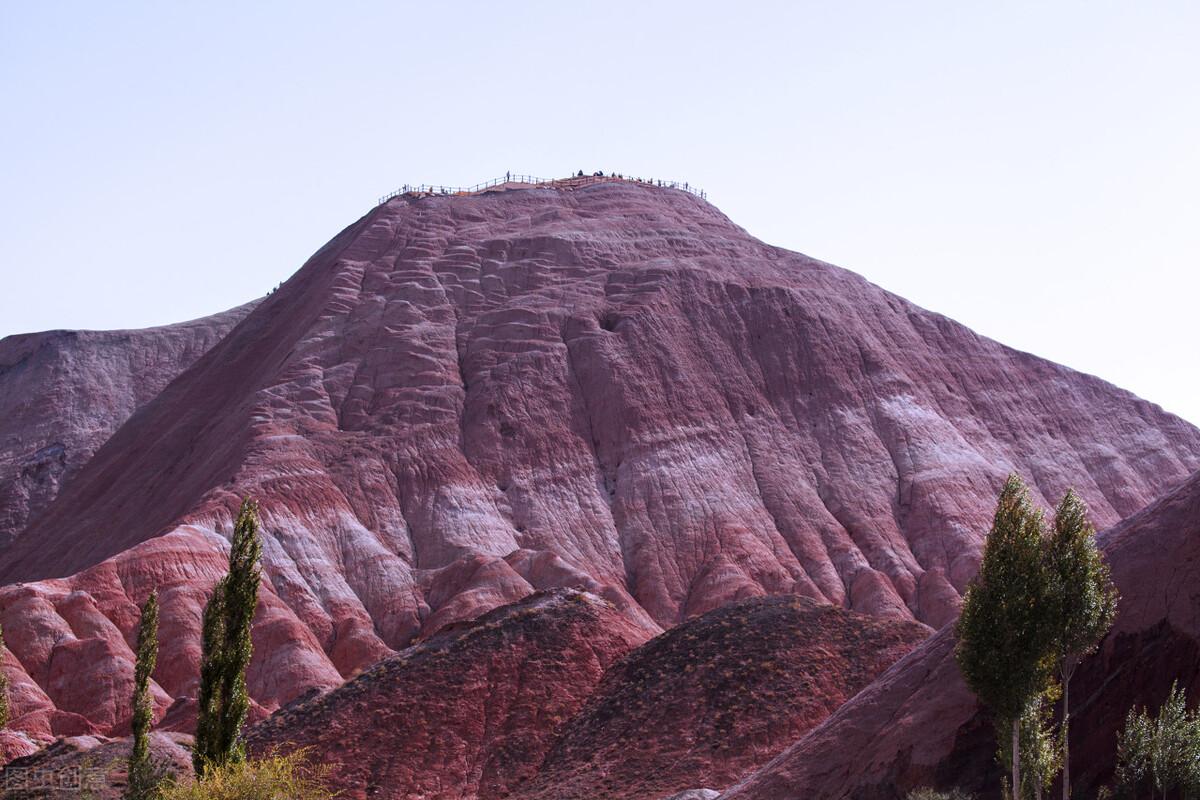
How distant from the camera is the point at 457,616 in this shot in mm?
75562

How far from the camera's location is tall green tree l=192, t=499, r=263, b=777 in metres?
35.2

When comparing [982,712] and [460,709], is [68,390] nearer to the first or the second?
[460,709]

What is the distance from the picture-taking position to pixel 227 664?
117 feet

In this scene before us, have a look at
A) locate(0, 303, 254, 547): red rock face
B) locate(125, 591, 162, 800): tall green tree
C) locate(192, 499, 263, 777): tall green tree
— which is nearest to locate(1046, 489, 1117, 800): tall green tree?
locate(192, 499, 263, 777): tall green tree

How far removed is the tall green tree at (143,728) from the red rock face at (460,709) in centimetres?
985

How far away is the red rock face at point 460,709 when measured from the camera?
50.9 m

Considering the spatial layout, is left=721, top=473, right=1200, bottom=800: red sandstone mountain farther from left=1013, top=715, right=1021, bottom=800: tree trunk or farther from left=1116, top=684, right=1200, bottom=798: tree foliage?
left=1013, top=715, right=1021, bottom=800: tree trunk

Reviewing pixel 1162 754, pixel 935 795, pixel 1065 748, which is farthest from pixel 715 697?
pixel 1162 754

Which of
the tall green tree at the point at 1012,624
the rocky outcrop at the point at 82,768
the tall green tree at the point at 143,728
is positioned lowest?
the rocky outcrop at the point at 82,768

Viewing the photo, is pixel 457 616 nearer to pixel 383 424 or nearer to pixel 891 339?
pixel 383 424

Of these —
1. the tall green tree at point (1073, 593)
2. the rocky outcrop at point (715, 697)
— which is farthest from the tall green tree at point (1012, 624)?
the rocky outcrop at point (715, 697)

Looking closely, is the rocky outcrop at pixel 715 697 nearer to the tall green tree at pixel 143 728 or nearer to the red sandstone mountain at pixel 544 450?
the tall green tree at pixel 143 728

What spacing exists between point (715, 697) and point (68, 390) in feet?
334

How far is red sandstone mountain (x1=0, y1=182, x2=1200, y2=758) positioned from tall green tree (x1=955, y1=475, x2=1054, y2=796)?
41217 millimetres
